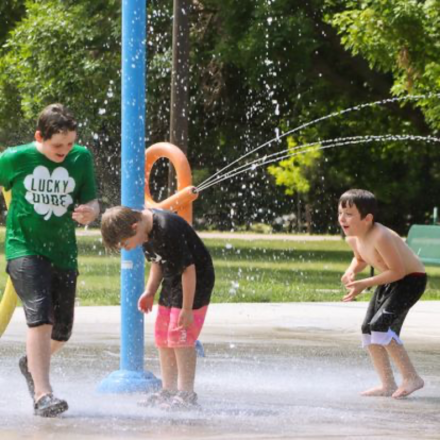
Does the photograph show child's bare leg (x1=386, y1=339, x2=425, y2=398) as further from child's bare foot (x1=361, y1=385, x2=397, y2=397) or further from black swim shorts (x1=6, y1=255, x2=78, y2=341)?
black swim shorts (x1=6, y1=255, x2=78, y2=341)

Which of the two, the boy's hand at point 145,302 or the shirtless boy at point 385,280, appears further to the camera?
the shirtless boy at point 385,280

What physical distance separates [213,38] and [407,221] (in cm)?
2246

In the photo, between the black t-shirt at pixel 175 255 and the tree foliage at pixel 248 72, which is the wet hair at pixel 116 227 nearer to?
the black t-shirt at pixel 175 255

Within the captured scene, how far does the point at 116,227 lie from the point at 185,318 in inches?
23.5

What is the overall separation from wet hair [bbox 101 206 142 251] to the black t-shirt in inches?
8.4

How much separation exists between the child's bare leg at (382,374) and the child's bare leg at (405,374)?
2.1 inches

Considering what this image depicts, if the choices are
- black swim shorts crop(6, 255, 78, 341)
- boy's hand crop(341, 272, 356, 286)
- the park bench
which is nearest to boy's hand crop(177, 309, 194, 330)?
black swim shorts crop(6, 255, 78, 341)

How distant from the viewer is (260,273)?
2098 cm

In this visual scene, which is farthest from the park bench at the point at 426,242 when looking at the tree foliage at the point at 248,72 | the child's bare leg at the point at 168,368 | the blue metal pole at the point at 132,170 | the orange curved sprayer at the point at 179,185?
the child's bare leg at the point at 168,368

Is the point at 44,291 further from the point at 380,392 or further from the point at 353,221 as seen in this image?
the point at 380,392

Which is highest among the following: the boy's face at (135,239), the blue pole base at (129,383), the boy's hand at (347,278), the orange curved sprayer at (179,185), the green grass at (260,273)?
the orange curved sprayer at (179,185)

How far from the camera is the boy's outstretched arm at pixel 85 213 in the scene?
6.63 meters

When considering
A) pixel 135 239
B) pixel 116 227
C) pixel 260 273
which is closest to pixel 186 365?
pixel 135 239

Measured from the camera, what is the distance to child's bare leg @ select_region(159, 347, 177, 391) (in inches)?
274
